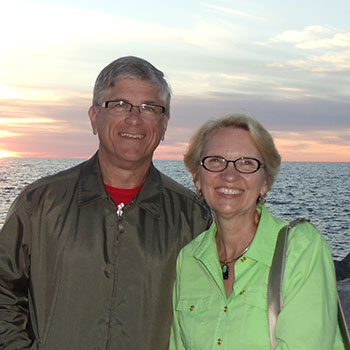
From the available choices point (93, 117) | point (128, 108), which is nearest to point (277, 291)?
point (128, 108)

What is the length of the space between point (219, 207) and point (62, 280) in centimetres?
127

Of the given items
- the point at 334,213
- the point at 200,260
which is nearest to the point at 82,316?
the point at 200,260

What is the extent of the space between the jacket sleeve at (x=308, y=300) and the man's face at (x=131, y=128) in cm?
143

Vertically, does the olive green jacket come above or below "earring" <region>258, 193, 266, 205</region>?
below

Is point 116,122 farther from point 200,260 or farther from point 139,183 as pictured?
point 200,260

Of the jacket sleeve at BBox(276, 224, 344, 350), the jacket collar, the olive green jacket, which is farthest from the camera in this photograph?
the jacket collar

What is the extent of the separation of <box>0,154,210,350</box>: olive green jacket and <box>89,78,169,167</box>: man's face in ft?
0.87

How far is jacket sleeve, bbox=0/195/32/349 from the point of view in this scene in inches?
157

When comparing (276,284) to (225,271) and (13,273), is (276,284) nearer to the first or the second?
(225,271)

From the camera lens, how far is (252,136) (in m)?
3.64

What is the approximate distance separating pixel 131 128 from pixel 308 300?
5.99ft

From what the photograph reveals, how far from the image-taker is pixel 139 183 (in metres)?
4.24

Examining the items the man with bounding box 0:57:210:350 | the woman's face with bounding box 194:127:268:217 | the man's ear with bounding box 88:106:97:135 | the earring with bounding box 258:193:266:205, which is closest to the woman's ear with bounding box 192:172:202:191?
the woman's face with bounding box 194:127:268:217

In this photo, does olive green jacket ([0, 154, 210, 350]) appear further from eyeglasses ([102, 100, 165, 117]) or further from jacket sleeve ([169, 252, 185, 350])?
eyeglasses ([102, 100, 165, 117])
